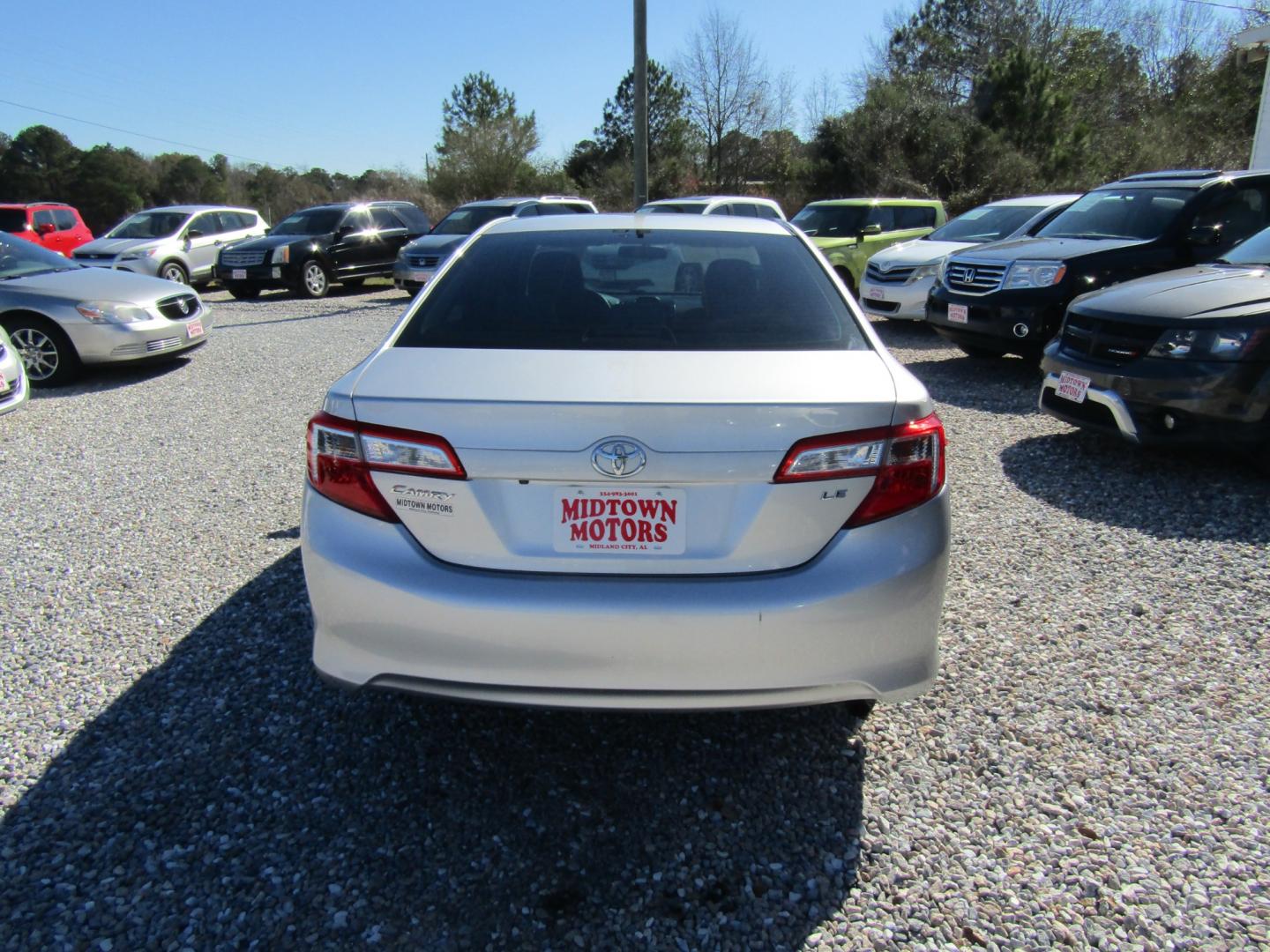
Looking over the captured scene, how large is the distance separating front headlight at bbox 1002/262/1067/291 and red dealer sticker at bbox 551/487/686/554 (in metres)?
6.74

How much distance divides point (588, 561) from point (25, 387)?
670 centimetres

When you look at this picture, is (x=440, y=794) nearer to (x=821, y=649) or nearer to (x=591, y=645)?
(x=591, y=645)

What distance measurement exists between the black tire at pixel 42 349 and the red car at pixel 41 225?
37.5ft

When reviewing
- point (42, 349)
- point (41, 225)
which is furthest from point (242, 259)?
point (42, 349)

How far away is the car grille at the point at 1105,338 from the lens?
511 centimetres

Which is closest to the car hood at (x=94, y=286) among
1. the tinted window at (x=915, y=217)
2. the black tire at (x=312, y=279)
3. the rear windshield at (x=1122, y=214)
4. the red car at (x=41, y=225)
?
the black tire at (x=312, y=279)

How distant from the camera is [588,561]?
81.4 inches

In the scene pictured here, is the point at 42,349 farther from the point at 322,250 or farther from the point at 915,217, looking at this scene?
the point at 915,217

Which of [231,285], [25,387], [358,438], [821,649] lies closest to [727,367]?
[821,649]

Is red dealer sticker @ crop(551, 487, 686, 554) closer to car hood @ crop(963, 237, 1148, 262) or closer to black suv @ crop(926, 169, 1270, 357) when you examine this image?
black suv @ crop(926, 169, 1270, 357)

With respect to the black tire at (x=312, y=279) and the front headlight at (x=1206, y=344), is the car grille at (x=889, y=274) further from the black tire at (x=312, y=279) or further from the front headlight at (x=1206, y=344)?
the black tire at (x=312, y=279)

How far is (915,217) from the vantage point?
13547mm

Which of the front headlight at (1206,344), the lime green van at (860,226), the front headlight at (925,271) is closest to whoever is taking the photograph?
the front headlight at (1206,344)

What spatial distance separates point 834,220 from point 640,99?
15.3ft
